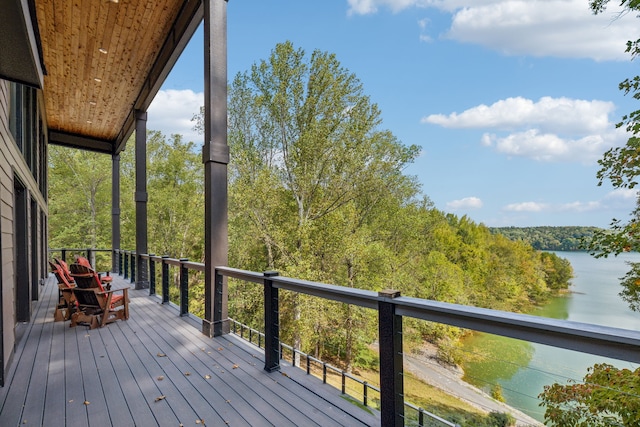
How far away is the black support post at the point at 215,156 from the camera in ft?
12.7

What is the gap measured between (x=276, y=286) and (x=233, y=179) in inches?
485

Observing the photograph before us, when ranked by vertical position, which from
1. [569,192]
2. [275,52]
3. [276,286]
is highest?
[275,52]

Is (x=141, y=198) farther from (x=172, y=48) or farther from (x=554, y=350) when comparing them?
(x=554, y=350)

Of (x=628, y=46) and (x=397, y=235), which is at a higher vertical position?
(x=628, y=46)

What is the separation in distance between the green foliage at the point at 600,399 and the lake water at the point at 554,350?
3.27 m

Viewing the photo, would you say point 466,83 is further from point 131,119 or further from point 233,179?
point 131,119

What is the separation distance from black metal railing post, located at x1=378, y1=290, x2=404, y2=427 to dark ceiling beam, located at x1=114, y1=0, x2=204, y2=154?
4.33m

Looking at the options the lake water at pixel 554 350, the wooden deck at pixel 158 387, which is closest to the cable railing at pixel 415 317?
the wooden deck at pixel 158 387

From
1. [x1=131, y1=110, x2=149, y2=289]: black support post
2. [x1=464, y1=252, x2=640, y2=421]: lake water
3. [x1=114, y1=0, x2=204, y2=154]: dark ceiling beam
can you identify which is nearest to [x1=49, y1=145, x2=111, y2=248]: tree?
[x1=131, y1=110, x2=149, y2=289]: black support post

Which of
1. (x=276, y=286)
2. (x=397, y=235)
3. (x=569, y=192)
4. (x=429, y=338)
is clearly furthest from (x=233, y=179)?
(x=569, y=192)

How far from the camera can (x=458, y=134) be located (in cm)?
3566

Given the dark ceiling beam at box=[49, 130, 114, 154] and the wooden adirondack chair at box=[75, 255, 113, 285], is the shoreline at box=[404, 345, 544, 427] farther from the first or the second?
the dark ceiling beam at box=[49, 130, 114, 154]

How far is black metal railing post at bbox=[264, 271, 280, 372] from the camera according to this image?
110 inches

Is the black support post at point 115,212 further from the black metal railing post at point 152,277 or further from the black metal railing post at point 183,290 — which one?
the black metal railing post at point 183,290
